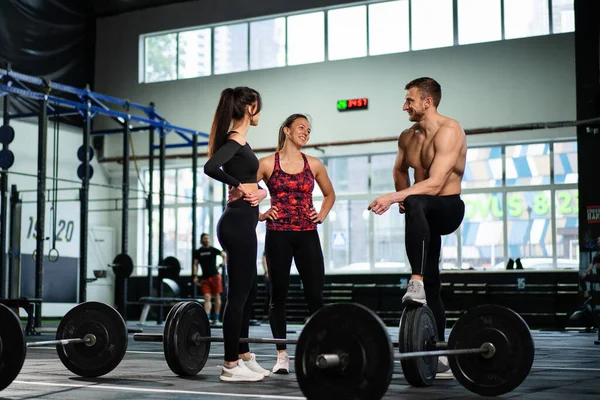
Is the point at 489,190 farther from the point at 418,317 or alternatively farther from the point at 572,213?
the point at 418,317

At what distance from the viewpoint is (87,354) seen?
402 cm

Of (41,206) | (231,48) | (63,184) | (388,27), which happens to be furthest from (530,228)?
(63,184)

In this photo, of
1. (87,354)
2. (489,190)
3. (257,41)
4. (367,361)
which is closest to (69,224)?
(257,41)

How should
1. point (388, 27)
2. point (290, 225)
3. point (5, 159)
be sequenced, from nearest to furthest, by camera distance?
point (290, 225), point (5, 159), point (388, 27)

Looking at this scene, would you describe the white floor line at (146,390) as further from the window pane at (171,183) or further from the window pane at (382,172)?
the window pane at (171,183)

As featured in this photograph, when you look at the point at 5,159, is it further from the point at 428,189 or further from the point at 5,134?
the point at 428,189

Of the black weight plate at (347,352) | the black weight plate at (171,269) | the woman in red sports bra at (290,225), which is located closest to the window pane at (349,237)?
the black weight plate at (171,269)

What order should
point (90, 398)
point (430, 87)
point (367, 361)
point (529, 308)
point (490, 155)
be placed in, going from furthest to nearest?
1. point (490, 155)
2. point (529, 308)
3. point (430, 87)
4. point (90, 398)
5. point (367, 361)

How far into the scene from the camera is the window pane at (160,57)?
14.8 meters

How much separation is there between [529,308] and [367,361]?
980cm

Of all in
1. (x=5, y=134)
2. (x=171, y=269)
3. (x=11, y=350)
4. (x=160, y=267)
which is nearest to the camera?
(x=11, y=350)

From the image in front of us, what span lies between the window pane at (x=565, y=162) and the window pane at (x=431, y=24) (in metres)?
2.34

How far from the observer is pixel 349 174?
13.5 m

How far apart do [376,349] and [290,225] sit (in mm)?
1607
